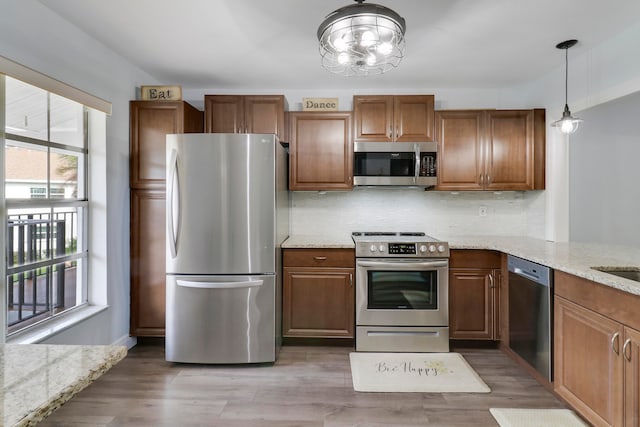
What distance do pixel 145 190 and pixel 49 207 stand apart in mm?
721

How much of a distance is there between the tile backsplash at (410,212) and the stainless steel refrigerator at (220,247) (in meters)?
0.99

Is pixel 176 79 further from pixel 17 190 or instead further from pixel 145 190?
pixel 17 190

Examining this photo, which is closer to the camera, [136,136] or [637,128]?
[136,136]

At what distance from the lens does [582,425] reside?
2000 millimetres

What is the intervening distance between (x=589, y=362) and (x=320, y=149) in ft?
8.03

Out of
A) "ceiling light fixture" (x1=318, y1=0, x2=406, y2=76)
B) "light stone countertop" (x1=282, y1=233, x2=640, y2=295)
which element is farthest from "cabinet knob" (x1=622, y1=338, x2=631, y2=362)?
"ceiling light fixture" (x1=318, y1=0, x2=406, y2=76)

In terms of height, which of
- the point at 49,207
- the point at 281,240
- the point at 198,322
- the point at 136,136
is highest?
the point at 136,136

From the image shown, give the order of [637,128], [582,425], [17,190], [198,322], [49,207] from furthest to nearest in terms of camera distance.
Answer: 1. [637,128]
2. [198,322]
3. [49,207]
4. [17,190]
5. [582,425]

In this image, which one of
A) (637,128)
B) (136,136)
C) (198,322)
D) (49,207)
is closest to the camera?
(49,207)

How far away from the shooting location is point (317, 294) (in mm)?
3049

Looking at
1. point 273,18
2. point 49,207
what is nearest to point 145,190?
point 49,207

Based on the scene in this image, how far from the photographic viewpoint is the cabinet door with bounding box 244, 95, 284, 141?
3.29 meters

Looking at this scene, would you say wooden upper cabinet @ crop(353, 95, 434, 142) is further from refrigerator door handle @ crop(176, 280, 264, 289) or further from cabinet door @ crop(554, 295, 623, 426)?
cabinet door @ crop(554, 295, 623, 426)

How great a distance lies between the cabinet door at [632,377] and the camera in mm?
1579
